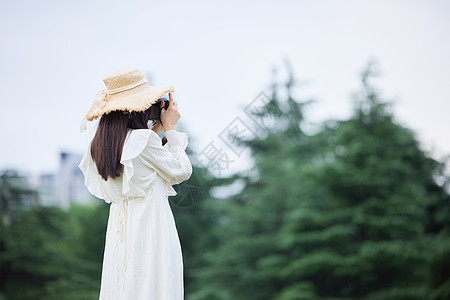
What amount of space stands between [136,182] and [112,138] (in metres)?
0.21

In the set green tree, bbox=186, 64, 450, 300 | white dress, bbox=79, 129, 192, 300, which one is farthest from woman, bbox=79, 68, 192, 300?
green tree, bbox=186, 64, 450, 300

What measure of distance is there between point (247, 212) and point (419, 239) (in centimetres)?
401

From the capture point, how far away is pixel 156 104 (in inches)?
88.2

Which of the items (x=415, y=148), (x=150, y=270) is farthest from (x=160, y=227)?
(x=415, y=148)

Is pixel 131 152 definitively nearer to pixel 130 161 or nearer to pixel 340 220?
pixel 130 161

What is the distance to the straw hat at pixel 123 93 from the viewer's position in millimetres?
2104

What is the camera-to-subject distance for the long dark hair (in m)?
2.11

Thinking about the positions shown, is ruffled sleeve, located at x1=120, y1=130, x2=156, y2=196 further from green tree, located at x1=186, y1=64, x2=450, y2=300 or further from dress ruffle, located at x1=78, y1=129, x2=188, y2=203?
green tree, located at x1=186, y1=64, x2=450, y2=300

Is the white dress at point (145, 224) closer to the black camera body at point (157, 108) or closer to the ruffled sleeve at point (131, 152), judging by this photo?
the ruffled sleeve at point (131, 152)

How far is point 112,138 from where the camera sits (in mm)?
2129

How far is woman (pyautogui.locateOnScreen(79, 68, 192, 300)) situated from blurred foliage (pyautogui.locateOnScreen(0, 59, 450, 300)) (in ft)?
21.4

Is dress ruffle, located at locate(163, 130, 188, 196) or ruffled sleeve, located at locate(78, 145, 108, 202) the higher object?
dress ruffle, located at locate(163, 130, 188, 196)

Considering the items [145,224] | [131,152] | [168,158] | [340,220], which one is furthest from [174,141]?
[340,220]

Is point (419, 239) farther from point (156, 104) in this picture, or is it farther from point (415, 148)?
point (156, 104)
